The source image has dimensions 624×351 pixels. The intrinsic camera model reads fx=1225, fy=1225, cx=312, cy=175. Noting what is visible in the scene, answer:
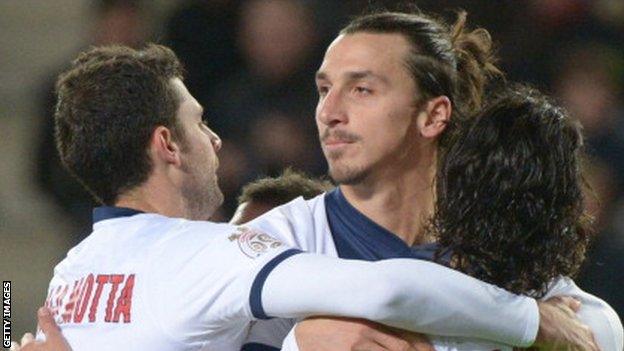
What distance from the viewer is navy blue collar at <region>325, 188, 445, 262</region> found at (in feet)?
9.27

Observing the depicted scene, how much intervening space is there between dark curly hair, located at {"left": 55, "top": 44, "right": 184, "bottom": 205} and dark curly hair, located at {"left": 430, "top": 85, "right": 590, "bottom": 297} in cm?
70

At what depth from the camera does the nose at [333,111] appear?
2.85 metres

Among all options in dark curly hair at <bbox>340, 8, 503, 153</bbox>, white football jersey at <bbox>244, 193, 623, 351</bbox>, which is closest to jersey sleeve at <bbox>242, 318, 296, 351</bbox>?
white football jersey at <bbox>244, 193, 623, 351</bbox>

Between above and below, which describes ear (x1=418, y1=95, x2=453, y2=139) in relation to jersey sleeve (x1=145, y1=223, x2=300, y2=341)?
above

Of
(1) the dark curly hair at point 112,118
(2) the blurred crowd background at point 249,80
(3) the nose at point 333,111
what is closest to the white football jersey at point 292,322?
(3) the nose at point 333,111

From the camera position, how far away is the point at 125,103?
110 inches

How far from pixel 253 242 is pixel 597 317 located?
78 centimetres

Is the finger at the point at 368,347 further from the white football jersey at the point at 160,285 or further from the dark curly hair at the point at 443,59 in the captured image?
the dark curly hair at the point at 443,59

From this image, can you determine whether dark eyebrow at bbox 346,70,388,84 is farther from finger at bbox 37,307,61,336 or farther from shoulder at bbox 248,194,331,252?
finger at bbox 37,307,61,336

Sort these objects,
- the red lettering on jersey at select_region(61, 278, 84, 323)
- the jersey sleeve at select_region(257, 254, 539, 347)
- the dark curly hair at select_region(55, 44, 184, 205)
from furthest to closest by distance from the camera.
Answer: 1. the dark curly hair at select_region(55, 44, 184, 205)
2. the red lettering on jersey at select_region(61, 278, 84, 323)
3. the jersey sleeve at select_region(257, 254, 539, 347)

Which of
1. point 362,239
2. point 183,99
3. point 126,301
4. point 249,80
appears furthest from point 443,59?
point 249,80

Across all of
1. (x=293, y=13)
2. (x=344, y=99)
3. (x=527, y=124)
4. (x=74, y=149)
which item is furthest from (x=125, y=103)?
(x=293, y=13)

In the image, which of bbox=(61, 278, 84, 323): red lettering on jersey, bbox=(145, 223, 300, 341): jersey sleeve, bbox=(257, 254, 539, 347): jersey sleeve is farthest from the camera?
bbox=(61, 278, 84, 323): red lettering on jersey

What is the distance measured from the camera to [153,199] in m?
2.77
